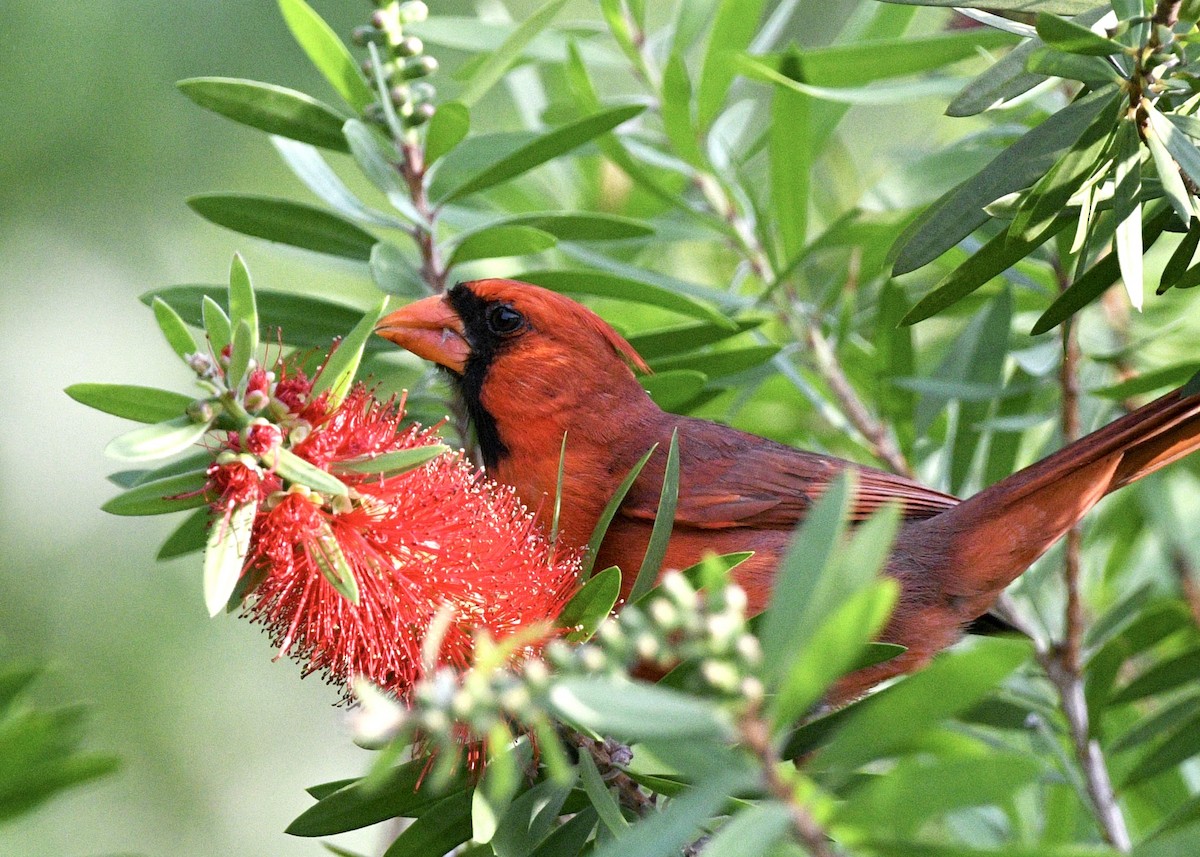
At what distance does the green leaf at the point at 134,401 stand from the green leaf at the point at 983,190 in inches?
34.5

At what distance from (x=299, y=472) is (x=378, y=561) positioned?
0.75 ft

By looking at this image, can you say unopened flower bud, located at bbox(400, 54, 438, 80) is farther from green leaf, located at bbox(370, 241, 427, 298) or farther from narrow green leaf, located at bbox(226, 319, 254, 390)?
narrow green leaf, located at bbox(226, 319, 254, 390)

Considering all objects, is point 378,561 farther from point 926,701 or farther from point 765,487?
point 765,487

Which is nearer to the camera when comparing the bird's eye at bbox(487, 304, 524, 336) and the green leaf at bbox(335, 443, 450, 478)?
the green leaf at bbox(335, 443, 450, 478)

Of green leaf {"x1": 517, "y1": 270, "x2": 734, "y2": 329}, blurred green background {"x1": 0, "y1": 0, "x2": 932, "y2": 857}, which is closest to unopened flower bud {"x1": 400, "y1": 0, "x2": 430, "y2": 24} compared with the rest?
green leaf {"x1": 517, "y1": 270, "x2": 734, "y2": 329}

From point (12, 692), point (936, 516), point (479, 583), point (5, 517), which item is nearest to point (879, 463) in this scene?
point (936, 516)

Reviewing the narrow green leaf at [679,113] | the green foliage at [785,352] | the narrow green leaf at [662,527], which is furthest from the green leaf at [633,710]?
the narrow green leaf at [679,113]

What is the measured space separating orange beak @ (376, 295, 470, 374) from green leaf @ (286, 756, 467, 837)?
0.91m

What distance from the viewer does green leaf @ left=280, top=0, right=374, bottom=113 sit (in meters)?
2.08

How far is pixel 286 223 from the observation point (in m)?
2.21

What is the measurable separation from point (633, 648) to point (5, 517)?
13.1 ft

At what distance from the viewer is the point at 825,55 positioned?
2.30 meters

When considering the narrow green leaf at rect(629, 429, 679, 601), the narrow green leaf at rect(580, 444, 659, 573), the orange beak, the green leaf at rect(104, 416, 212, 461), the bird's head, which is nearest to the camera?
the green leaf at rect(104, 416, 212, 461)

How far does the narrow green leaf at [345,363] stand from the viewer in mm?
1556
